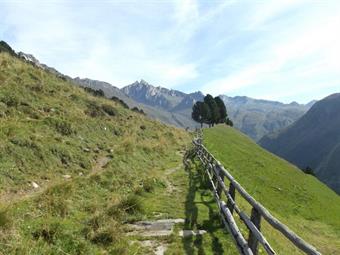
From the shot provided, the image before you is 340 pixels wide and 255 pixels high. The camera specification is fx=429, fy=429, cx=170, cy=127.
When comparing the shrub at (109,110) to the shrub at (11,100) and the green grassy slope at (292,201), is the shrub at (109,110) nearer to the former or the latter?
the green grassy slope at (292,201)

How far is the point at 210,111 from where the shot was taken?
4616 inches

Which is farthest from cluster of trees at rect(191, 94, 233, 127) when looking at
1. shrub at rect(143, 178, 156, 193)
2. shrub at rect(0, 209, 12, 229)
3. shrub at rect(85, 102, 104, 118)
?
shrub at rect(0, 209, 12, 229)

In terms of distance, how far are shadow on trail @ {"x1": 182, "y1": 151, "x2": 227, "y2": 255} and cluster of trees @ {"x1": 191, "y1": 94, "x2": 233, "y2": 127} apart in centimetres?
9222

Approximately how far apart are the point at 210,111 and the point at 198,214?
103 meters

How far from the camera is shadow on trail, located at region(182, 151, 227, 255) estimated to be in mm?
11473

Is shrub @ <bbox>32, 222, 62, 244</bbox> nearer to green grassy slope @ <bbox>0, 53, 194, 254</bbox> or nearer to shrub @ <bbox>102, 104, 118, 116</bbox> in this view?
green grassy slope @ <bbox>0, 53, 194, 254</bbox>

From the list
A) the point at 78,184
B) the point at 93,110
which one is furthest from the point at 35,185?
the point at 93,110

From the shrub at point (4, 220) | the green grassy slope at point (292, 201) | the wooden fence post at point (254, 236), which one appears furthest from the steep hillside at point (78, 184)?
the green grassy slope at point (292, 201)

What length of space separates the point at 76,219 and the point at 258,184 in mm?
24844

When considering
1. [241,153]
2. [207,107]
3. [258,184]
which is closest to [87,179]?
[258,184]

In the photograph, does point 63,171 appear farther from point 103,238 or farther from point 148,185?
point 103,238

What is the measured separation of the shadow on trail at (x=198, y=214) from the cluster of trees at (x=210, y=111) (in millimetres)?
92216

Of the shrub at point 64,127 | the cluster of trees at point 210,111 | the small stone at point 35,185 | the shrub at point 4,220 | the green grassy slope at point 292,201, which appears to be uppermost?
the cluster of trees at point 210,111

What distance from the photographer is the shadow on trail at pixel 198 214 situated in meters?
11.5
